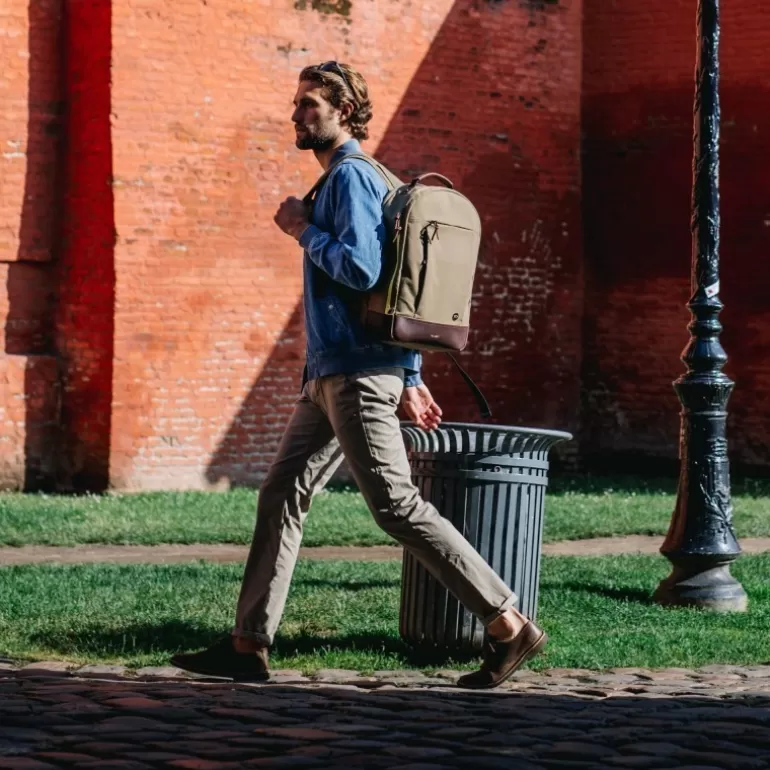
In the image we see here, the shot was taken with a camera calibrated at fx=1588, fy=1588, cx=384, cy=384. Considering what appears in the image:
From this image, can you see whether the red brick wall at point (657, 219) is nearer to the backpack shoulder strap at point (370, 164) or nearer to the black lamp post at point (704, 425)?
the black lamp post at point (704, 425)

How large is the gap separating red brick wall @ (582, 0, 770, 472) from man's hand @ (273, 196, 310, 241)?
10886 mm

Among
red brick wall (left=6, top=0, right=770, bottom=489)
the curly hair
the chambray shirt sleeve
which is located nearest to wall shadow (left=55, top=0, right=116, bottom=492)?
red brick wall (left=6, top=0, right=770, bottom=489)

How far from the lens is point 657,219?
16.7 meters

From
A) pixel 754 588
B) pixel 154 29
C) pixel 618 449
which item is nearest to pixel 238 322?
pixel 154 29

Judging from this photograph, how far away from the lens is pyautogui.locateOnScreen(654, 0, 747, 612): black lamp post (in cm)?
822

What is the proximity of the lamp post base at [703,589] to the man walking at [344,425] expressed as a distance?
8.31 feet

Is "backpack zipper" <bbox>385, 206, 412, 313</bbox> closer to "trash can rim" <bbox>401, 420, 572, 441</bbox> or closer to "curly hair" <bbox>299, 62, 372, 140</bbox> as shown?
"curly hair" <bbox>299, 62, 372, 140</bbox>

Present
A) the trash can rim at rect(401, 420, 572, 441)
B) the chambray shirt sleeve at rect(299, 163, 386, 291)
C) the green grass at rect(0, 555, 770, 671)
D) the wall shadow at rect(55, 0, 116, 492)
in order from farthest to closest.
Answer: the wall shadow at rect(55, 0, 116, 492), the green grass at rect(0, 555, 770, 671), the trash can rim at rect(401, 420, 572, 441), the chambray shirt sleeve at rect(299, 163, 386, 291)

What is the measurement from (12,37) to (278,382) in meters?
3.86

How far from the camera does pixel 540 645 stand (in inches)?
230

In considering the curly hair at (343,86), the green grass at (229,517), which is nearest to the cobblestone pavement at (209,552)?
the green grass at (229,517)

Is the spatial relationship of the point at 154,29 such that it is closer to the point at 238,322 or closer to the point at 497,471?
the point at 238,322

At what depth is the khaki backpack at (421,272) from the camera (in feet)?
18.5

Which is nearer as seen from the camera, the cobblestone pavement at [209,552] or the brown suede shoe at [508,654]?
the brown suede shoe at [508,654]
